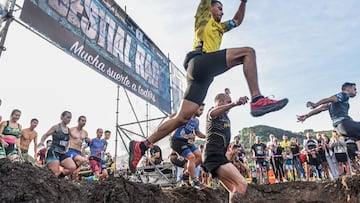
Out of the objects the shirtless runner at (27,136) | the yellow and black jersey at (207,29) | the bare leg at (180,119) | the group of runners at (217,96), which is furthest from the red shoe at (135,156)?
the shirtless runner at (27,136)

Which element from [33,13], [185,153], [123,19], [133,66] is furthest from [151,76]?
[185,153]

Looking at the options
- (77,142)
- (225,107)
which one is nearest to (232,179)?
(225,107)

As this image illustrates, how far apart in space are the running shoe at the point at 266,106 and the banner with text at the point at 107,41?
593cm

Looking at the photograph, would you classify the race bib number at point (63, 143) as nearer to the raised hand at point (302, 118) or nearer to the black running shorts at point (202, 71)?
the black running shorts at point (202, 71)

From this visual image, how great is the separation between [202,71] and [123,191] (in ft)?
5.63

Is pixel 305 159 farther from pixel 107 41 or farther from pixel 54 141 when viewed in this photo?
pixel 54 141

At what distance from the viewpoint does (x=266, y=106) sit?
2627 millimetres

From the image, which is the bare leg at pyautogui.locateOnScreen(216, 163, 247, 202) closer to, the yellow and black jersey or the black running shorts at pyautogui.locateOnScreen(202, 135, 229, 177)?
the black running shorts at pyautogui.locateOnScreen(202, 135, 229, 177)

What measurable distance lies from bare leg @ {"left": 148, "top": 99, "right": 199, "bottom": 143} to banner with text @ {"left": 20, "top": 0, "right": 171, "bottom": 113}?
5168mm

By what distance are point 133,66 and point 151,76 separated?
149 cm

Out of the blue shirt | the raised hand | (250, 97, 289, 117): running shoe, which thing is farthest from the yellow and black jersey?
the blue shirt

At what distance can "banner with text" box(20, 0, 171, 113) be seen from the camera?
7444 millimetres

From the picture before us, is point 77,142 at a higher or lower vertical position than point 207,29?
lower

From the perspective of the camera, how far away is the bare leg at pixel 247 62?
9.07 ft
